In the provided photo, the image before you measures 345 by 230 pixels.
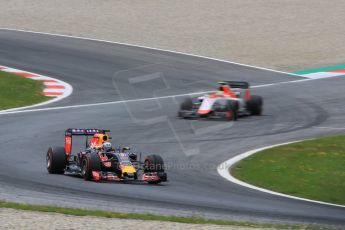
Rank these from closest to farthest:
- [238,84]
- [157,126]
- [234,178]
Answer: [234,178] < [157,126] < [238,84]

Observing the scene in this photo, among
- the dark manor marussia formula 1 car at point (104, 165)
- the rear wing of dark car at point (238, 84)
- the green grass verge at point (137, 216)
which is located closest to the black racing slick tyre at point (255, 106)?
the rear wing of dark car at point (238, 84)

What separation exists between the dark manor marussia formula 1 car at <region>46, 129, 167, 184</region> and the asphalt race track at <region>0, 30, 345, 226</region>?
0.25 meters

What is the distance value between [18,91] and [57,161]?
11326 mm

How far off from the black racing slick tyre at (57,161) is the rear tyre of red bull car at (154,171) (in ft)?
5.39

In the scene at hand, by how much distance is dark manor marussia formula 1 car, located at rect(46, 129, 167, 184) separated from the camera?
1634 cm

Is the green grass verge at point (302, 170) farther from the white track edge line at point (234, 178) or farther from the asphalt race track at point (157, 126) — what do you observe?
the asphalt race track at point (157, 126)

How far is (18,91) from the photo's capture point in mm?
28016

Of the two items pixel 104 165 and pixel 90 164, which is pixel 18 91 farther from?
pixel 90 164

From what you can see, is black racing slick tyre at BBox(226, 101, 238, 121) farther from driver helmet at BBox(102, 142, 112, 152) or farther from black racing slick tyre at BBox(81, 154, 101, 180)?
black racing slick tyre at BBox(81, 154, 101, 180)

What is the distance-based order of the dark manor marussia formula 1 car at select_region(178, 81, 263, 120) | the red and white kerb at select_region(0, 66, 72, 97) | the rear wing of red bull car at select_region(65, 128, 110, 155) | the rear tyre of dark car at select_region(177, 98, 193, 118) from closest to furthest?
1. the rear wing of red bull car at select_region(65, 128, 110, 155)
2. the dark manor marussia formula 1 car at select_region(178, 81, 263, 120)
3. the rear tyre of dark car at select_region(177, 98, 193, 118)
4. the red and white kerb at select_region(0, 66, 72, 97)

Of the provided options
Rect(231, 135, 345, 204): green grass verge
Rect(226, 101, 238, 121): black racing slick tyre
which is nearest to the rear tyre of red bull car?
Rect(231, 135, 345, 204): green grass verge

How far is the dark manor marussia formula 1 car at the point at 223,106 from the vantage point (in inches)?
968

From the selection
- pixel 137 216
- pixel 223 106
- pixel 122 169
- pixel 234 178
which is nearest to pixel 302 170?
pixel 234 178

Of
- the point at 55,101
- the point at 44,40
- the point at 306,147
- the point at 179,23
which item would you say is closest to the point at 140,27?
the point at 179,23
